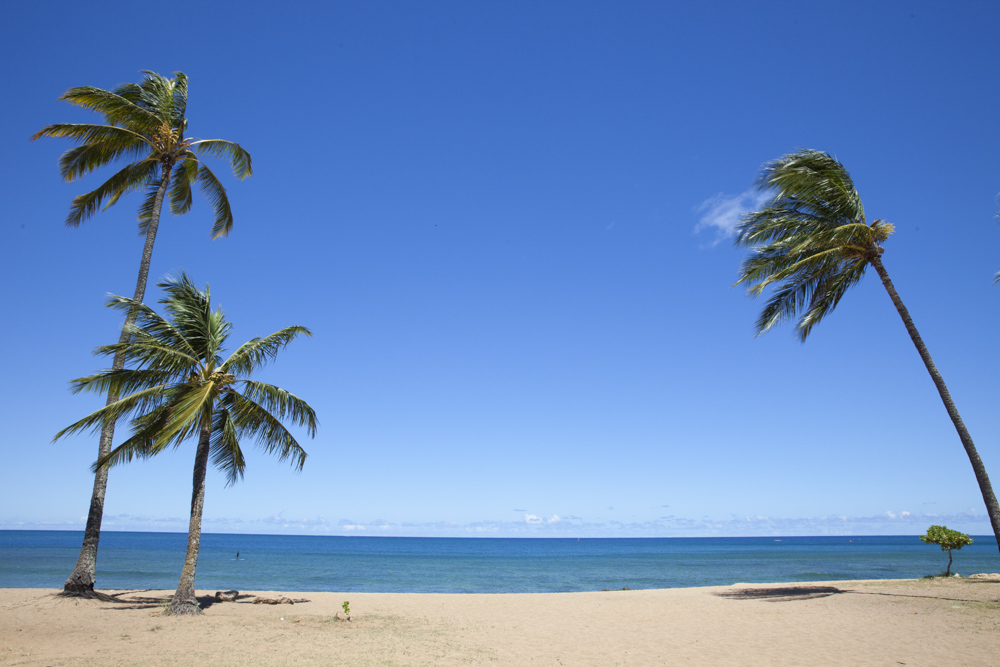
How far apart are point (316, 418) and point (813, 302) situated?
1347 cm

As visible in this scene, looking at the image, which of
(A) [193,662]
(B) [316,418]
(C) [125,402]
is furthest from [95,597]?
(A) [193,662]

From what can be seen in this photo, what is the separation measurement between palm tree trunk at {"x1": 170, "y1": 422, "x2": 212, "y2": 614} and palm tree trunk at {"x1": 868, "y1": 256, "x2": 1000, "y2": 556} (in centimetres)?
1659

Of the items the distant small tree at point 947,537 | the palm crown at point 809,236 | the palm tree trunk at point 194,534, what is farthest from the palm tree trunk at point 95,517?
the distant small tree at point 947,537

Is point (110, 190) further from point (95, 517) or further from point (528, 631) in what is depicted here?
point (528, 631)

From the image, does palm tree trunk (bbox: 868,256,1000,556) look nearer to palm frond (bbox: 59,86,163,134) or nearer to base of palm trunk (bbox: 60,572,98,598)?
palm frond (bbox: 59,86,163,134)

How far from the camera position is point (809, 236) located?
14461mm

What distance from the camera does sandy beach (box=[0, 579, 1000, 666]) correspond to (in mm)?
8438

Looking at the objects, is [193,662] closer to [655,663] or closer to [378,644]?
[378,644]

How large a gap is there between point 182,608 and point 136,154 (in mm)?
11498

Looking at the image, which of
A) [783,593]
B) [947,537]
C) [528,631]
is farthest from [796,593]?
[528,631]

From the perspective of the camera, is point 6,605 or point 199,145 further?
point 199,145

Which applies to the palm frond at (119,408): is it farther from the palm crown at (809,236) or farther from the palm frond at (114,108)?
the palm crown at (809,236)

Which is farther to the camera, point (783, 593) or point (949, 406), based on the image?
point (783, 593)

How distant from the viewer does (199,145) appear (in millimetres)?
15297
